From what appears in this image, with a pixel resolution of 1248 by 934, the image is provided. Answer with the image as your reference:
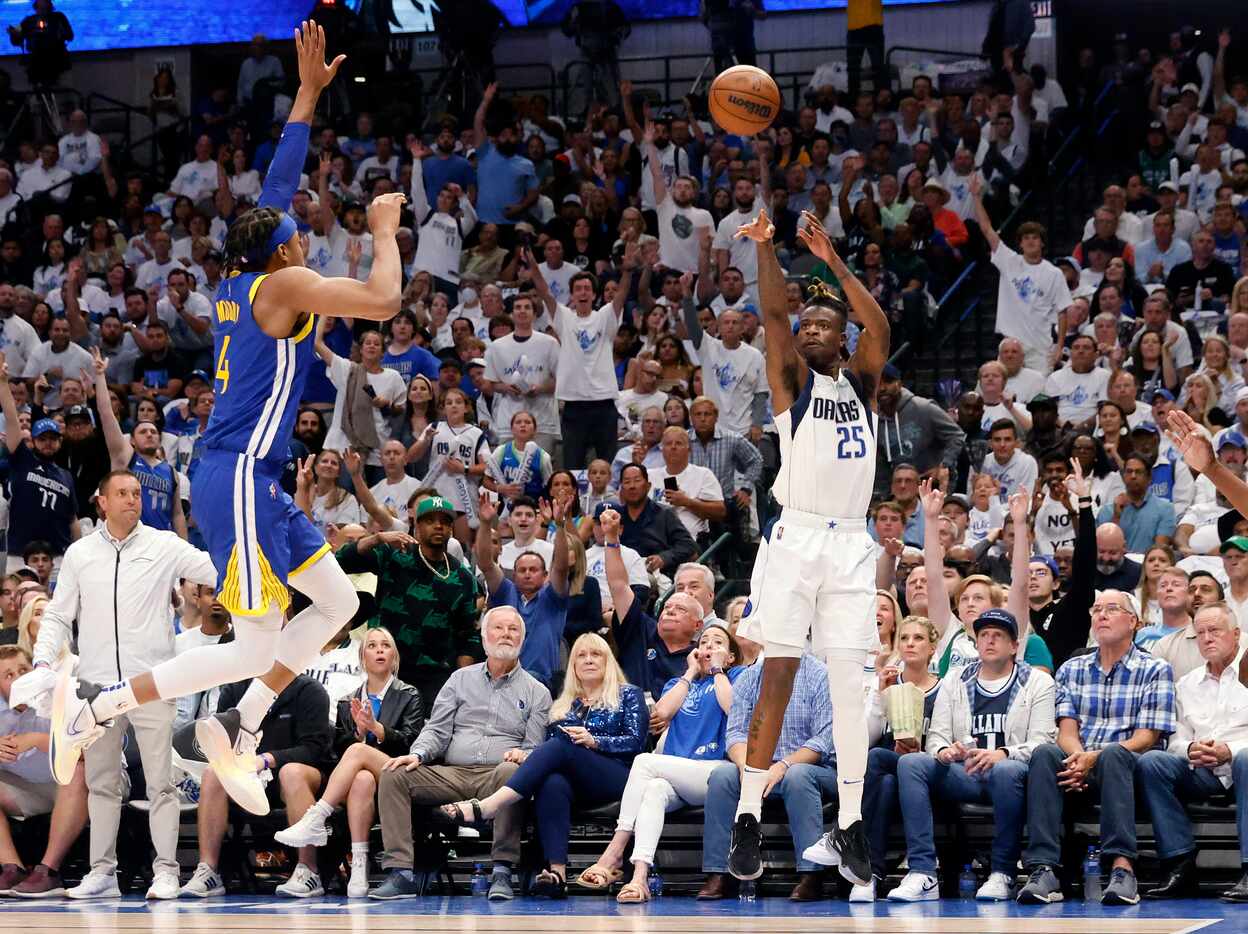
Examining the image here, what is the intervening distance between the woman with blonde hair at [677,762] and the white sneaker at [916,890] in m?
1.29

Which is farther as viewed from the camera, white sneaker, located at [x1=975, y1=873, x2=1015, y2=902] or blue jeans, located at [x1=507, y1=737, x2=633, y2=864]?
blue jeans, located at [x1=507, y1=737, x2=633, y2=864]

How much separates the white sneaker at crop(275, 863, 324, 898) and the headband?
4293 millimetres

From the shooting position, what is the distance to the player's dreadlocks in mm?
7363

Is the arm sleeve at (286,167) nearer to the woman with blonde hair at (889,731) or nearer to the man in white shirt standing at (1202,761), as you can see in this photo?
the woman with blonde hair at (889,731)

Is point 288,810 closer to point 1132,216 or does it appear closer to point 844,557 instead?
point 844,557

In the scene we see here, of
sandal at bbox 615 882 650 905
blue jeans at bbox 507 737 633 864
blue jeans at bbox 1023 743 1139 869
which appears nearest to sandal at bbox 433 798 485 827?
blue jeans at bbox 507 737 633 864

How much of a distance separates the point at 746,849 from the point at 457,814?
9.72ft

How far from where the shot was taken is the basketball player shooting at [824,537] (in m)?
7.51

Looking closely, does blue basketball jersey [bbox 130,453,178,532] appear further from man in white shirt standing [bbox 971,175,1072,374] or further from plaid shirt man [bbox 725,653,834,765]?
man in white shirt standing [bbox 971,175,1072,374]

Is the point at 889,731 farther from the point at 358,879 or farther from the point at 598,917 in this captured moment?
the point at 358,879

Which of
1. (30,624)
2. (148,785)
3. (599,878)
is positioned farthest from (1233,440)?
(30,624)

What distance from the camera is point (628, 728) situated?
10367 millimetres

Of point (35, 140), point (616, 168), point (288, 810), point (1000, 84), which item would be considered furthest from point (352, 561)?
point (35, 140)

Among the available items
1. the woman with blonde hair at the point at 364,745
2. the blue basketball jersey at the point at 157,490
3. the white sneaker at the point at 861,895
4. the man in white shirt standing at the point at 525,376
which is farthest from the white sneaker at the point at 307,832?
the man in white shirt standing at the point at 525,376
